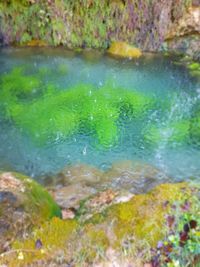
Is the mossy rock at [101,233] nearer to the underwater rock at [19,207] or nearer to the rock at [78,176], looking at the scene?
the underwater rock at [19,207]

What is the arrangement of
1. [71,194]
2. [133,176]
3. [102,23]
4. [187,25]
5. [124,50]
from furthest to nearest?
[102,23], [187,25], [124,50], [133,176], [71,194]

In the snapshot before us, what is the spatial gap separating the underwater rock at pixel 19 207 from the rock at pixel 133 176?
4.99 feet

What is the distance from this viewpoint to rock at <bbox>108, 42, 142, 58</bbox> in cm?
933

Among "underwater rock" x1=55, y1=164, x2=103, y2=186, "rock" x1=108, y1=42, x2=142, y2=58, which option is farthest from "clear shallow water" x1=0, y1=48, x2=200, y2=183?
"rock" x1=108, y1=42, x2=142, y2=58

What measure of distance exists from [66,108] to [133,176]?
238 cm

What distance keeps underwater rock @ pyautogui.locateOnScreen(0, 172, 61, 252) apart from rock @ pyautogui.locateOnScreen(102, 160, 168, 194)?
1521 millimetres

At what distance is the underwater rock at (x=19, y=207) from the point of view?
249 centimetres

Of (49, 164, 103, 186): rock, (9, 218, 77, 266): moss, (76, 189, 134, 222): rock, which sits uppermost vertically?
Result: (9, 218, 77, 266): moss

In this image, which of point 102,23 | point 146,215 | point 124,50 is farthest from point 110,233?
point 102,23

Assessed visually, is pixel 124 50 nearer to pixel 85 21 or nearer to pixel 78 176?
pixel 85 21

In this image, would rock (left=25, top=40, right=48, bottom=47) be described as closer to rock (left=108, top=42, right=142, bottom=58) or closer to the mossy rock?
rock (left=108, top=42, right=142, bottom=58)

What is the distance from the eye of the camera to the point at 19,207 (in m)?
2.71

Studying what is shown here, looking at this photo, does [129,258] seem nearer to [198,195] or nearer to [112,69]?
[198,195]

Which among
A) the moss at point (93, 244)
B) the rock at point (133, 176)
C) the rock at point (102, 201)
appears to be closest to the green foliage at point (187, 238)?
the moss at point (93, 244)
